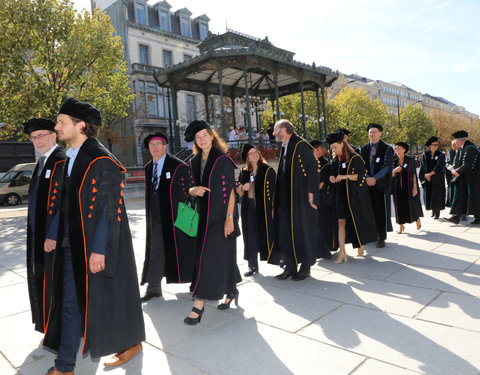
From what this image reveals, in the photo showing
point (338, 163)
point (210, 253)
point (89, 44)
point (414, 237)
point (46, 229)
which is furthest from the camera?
point (89, 44)

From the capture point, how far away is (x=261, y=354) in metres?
3.01

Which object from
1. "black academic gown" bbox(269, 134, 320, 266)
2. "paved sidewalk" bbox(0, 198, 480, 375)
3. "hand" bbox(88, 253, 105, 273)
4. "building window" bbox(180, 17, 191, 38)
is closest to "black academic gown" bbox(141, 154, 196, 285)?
"paved sidewalk" bbox(0, 198, 480, 375)

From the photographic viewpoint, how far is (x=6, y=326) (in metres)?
3.91

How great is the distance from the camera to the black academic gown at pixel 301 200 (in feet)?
16.1

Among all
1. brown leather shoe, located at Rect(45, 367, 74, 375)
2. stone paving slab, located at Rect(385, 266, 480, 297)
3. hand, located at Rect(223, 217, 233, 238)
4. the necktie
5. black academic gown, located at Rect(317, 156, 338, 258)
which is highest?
the necktie

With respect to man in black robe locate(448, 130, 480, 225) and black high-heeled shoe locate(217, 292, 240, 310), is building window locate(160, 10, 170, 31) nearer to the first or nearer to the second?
man in black robe locate(448, 130, 480, 225)

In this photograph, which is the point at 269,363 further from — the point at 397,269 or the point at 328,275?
the point at 397,269

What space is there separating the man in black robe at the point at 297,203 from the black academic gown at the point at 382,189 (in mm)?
2147

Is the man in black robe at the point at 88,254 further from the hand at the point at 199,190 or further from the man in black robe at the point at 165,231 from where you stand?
the man in black robe at the point at 165,231

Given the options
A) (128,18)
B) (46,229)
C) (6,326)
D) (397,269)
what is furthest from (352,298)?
(128,18)

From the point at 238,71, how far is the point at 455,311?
46.7ft

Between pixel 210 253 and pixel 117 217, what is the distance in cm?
121

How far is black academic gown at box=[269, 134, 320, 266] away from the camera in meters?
4.90

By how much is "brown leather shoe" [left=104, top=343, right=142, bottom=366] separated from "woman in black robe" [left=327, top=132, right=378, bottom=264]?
368cm
